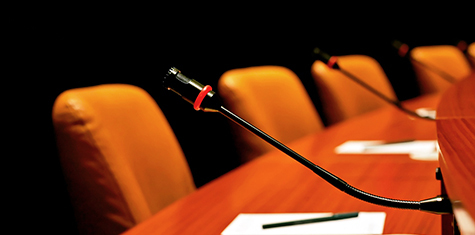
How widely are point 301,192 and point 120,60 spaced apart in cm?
96

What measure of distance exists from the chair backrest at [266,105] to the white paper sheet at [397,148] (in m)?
0.25

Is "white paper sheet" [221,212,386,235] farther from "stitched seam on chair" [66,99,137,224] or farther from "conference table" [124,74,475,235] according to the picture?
"stitched seam on chair" [66,99,137,224]

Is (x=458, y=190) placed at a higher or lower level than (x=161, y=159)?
higher

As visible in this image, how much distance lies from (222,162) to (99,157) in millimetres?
1322

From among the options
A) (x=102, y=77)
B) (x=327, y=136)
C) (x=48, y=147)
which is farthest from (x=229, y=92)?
(x=48, y=147)

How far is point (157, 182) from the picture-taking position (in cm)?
109

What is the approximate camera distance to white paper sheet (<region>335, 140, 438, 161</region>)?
44.3 inches

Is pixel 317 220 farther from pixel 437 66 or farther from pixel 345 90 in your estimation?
pixel 437 66

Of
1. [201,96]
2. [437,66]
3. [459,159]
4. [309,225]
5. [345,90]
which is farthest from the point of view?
[437,66]

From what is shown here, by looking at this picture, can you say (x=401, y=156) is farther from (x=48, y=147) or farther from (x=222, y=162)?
(x=222, y=162)

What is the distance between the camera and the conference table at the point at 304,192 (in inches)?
29.0

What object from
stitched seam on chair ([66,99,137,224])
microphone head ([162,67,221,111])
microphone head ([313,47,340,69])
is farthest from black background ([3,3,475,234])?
microphone head ([162,67,221,111])

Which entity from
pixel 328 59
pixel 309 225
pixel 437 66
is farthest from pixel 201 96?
pixel 437 66

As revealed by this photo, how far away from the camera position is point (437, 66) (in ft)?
10.8
